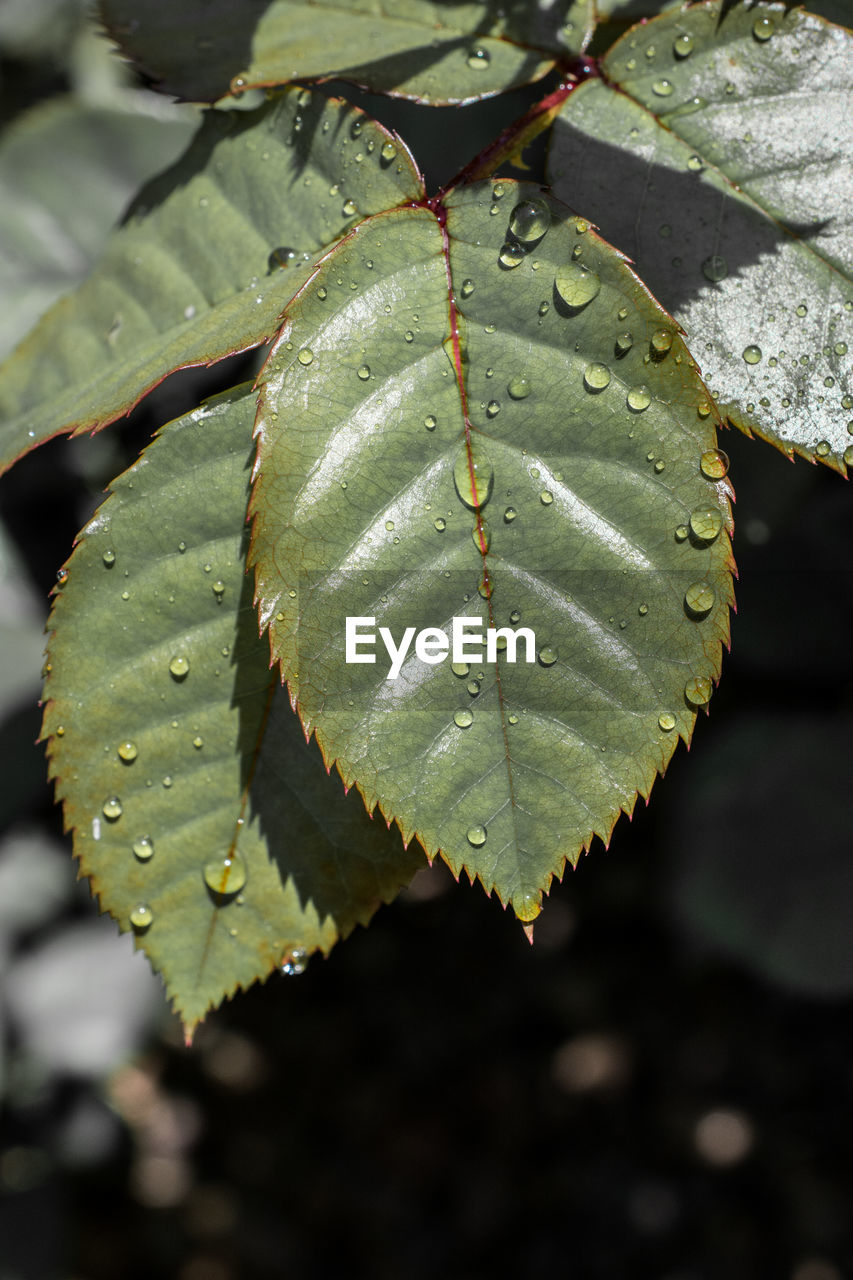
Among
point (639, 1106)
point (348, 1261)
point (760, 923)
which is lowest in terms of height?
point (348, 1261)

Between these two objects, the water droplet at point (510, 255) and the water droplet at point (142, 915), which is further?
the water droplet at point (142, 915)

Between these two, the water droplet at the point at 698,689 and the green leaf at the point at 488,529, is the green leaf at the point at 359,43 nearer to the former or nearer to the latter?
the green leaf at the point at 488,529

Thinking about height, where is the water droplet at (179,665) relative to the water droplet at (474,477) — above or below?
below

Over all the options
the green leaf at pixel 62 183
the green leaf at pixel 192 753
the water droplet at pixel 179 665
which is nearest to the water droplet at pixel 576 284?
the green leaf at pixel 192 753

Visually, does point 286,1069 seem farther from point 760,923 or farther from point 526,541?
point 526,541

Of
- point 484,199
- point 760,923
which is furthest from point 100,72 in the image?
point 760,923

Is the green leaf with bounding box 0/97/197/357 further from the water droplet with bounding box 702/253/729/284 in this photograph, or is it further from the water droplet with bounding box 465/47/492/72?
the water droplet with bounding box 702/253/729/284

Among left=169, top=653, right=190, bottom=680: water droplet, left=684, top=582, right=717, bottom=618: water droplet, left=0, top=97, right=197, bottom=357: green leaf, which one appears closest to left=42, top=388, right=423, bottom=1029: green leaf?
left=169, top=653, right=190, bottom=680: water droplet

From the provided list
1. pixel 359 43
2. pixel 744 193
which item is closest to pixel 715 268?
pixel 744 193
